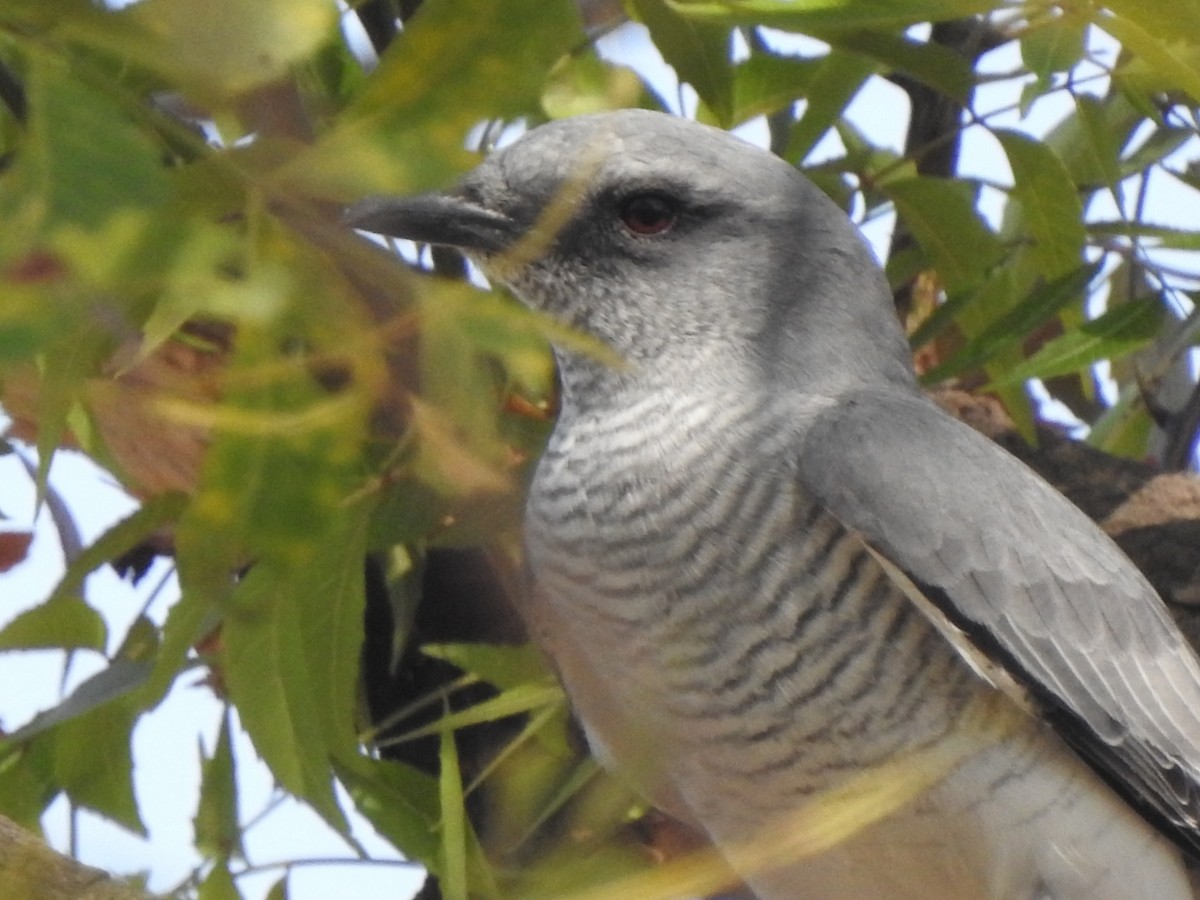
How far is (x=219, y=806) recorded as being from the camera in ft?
6.37

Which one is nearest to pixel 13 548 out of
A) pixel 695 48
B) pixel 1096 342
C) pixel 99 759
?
pixel 99 759

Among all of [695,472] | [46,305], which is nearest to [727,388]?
[695,472]

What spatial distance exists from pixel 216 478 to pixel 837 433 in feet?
4.49

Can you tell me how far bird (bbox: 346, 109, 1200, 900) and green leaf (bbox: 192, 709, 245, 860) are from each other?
417 mm

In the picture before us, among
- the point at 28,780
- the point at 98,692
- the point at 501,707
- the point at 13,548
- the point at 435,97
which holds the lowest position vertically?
the point at 28,780

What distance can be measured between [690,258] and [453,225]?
372mm

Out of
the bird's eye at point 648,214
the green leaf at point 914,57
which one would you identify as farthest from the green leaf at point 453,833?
the green leaf at point 914,57

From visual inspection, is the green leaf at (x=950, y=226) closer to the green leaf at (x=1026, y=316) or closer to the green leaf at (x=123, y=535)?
the green leaf at (x=1026, y=316)

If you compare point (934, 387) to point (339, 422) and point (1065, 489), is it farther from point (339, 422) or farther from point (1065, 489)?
point (339, 422)

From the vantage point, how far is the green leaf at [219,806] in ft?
5.87

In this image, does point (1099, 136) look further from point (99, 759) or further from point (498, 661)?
point (99, 759)

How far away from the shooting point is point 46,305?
637 mm

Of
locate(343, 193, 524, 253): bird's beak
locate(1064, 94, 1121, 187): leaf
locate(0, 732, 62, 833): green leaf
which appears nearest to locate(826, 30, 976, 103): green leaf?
locate(1064, 94, 1121, 187): leaf

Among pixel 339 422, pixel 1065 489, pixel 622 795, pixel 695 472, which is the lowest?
pixel 622 795
